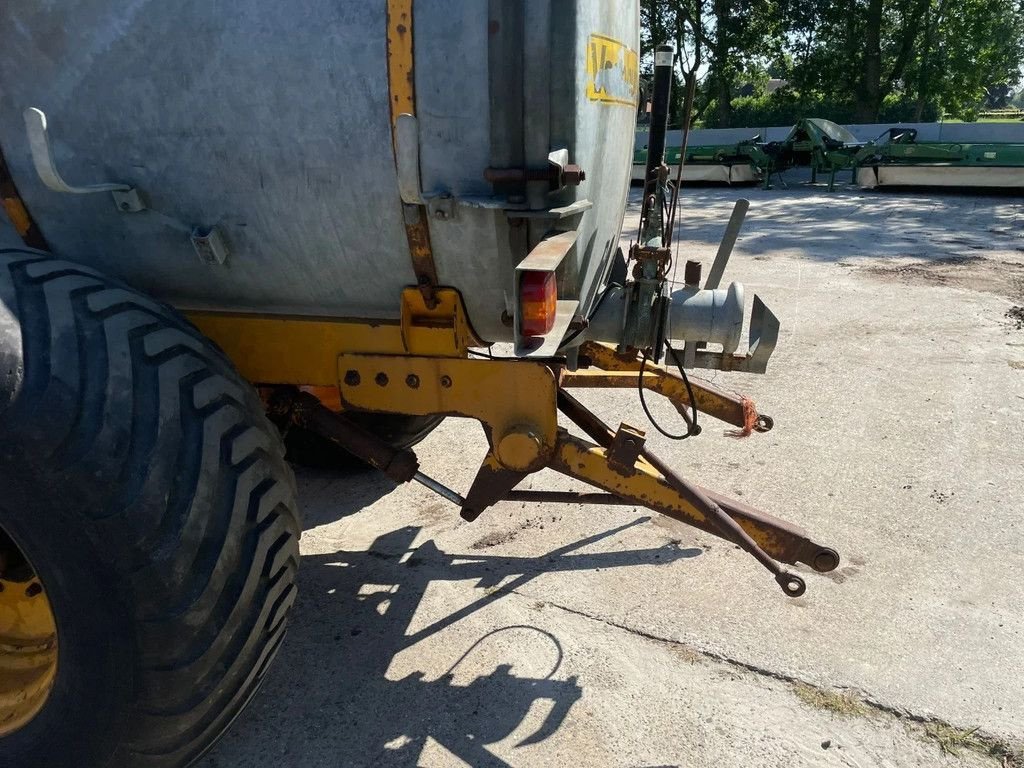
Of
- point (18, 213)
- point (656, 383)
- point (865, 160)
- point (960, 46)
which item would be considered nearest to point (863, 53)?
point (960, 46)

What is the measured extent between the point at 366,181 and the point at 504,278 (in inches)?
16.3

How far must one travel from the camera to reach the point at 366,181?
1.88 meters

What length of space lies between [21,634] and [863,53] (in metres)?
26.6

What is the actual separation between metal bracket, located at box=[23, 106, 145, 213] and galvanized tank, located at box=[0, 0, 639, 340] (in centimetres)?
4

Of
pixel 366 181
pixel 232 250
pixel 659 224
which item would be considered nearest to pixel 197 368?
pixel 232 250

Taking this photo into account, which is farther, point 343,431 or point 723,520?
point 343,431

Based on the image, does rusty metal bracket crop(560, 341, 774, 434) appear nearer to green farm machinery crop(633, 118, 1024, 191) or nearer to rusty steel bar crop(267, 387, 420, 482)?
rusty steel bar crop(267, 387, 420, 482)

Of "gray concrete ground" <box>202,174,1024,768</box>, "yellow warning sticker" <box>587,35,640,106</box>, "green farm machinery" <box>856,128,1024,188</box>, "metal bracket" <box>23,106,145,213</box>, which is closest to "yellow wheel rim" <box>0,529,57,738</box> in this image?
"gray concrete ground" <box>202,174,1024,768</box>

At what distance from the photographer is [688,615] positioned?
2.74 metres

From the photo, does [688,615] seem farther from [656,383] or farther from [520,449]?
[520,449]

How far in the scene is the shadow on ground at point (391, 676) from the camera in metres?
2.25

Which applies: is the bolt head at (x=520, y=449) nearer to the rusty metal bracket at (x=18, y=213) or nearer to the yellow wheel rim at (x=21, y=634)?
the yellow wheel rim at (x=21, y=634)

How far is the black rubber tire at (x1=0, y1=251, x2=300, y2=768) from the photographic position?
165cm

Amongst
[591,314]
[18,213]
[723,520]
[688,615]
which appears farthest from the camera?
[688,615]
